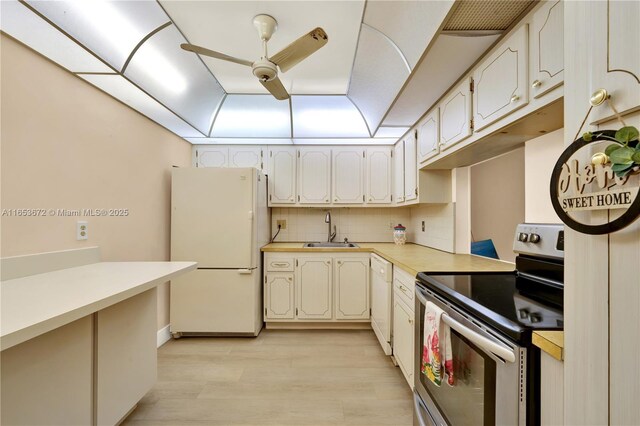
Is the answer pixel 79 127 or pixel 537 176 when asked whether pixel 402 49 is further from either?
pixel 79 127

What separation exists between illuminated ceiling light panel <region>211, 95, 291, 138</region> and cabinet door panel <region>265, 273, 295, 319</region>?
160 centimetres

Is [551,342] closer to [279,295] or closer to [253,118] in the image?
[279,295]

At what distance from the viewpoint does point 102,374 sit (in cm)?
134

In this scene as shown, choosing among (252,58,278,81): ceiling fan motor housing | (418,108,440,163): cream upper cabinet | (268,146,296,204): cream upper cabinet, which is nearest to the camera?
(252,58,278,81): ceiling fan motor housing

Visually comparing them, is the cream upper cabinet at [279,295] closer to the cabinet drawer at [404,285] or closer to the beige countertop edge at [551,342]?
the cabinet drawer at [404,285]

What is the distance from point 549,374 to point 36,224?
238 cm

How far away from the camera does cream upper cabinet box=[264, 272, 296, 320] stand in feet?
9.35

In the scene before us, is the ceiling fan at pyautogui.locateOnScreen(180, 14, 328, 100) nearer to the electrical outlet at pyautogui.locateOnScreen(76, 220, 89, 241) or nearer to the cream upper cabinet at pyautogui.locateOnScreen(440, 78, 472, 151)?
the cream upper cabinet at pyautogui.locateOnScreen(440, 78, 472, 151)

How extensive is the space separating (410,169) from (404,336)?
157 centimetres

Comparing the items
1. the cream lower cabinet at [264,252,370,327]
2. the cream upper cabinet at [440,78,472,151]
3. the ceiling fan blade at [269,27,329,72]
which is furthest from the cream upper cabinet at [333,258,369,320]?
the ceiling fan blade at [269,27,329,72]

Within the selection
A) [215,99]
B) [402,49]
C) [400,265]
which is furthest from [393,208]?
[215,99]

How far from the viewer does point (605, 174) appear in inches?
21.5

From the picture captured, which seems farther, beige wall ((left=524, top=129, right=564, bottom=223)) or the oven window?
beige wall ((left=524, top=129, right=564, bottom=223))

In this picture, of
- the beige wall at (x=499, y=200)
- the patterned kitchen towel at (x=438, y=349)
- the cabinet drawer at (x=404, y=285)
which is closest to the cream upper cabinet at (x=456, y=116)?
the beige wall at (x=499, y=200)
